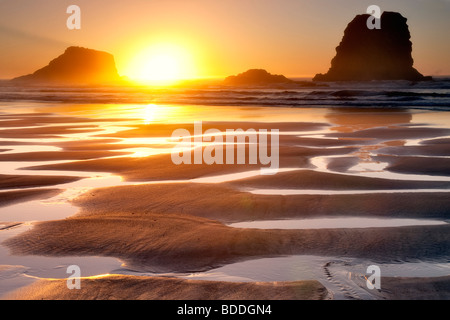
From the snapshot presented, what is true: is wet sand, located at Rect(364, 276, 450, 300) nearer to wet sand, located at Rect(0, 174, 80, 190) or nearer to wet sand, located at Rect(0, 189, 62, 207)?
wet sand, located at Rect(0, 189, 62, 207)

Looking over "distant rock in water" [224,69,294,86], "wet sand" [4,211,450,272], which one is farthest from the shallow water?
"distant rock in water" [224,69,294,86]

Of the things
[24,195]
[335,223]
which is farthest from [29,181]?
[335,223]

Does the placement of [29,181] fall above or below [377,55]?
below

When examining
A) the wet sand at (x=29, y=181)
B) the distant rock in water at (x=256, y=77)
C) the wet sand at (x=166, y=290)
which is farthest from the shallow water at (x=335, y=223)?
the distant rock in water at (x=256, y=77)

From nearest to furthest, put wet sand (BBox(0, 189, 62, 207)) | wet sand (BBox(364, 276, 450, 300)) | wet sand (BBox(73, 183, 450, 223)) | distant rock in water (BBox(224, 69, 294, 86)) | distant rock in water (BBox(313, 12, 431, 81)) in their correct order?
wet sand (BBox(364, 276, 450, 300))
wet sand (BBox(73, 183, 450, 223))
wet sand (BBox(0, 189, 62, 207))
distant rock in water (BBox(224, 69, 294, 86))
distant rock in water (BBox(313, 12, 431, 81))

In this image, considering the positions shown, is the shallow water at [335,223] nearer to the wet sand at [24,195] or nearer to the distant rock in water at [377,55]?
the wet sand at [24,195]

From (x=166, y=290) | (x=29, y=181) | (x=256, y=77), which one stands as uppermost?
(x=256, y=77)

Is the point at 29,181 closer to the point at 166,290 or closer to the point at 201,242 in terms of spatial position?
the point at 201,242

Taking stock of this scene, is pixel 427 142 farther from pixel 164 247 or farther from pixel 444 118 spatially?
pixel 164 247

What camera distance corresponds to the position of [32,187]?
8609 millimetres

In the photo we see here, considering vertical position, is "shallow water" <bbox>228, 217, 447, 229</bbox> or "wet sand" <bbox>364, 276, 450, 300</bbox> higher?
"shallow water" <bbox>228, 217, 447, 229</bbox>

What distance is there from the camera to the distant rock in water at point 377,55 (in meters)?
116

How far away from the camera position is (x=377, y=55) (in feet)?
389

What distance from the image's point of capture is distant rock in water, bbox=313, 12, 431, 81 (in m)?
116
